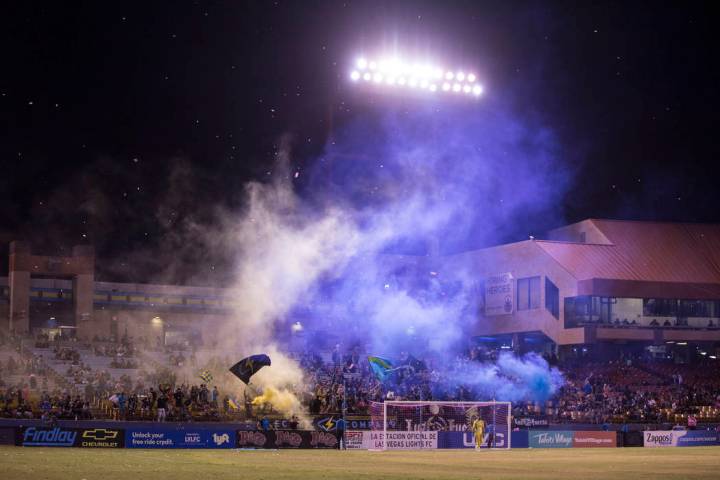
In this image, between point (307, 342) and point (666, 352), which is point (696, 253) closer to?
point (666, 352)

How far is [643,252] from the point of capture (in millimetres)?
68125

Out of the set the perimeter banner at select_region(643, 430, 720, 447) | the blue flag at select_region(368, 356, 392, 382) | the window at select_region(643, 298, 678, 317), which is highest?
the window at select_region(643, 298, 678, 317)

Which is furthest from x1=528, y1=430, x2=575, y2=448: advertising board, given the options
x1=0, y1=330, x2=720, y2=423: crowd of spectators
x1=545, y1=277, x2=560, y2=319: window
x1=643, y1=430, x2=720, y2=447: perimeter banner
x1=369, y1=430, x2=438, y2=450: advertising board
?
x1=545, y1=277, x2=560, y2=319: window

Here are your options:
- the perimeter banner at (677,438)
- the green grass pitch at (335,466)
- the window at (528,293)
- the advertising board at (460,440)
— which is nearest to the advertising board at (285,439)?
the advertising board at (460,440)

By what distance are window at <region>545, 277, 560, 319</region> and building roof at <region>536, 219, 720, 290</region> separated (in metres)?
2.04

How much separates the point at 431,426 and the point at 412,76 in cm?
1786

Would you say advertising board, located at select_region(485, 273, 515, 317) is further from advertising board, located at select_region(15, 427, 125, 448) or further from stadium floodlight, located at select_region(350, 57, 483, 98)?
advertising board, located at select_region(15, 427, 125, 448)

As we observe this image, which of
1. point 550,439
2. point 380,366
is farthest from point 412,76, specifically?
point 550,439

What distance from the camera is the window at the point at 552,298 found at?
66.1m

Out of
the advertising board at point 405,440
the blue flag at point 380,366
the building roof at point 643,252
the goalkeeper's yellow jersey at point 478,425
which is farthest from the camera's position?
the building roof at point 643,252

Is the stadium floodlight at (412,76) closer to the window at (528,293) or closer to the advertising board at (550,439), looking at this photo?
the advertising board at (550,439)

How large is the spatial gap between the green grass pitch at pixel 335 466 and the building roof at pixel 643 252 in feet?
104

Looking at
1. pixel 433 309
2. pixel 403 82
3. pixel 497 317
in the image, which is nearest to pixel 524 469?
pixel 403 82

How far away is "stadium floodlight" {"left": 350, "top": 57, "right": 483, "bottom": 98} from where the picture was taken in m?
48.8
